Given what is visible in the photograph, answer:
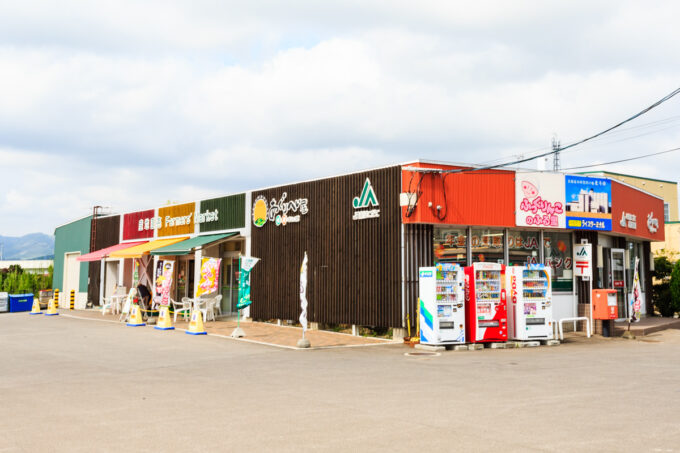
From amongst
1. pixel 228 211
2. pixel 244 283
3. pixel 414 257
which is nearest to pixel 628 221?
pixel 414 257

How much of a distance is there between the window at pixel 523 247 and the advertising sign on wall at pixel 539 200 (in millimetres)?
498

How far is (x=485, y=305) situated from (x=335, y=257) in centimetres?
535

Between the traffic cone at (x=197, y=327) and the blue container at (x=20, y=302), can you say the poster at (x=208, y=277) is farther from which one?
the blue container at (x=20, y=302)

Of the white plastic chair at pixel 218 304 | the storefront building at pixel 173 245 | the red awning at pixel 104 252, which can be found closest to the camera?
the white plastic chair at pixel 218 304

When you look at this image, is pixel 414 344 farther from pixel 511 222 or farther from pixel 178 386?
pixel 178 386

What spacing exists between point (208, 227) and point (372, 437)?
20.9m

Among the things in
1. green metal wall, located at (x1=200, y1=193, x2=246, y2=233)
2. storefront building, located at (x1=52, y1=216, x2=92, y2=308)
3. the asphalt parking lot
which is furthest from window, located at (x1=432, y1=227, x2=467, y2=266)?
storefront building, located at (x1=52, y1=216, x2=92, y2=308)

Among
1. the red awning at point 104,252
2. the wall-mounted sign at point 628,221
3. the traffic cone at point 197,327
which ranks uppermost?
the wall-mounted sign at point 628,221

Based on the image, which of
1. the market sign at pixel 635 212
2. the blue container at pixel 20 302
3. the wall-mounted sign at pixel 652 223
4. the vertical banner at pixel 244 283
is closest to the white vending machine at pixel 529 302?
the market sign at pixel 635 212

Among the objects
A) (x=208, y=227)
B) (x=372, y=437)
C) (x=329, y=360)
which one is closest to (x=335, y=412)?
(x=372, y=437)

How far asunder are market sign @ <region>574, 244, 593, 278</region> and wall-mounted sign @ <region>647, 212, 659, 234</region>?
632cm

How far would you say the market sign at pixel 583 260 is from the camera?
63.3 feet

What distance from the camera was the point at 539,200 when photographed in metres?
18.8

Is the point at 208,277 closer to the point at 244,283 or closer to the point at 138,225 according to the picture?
the point at 244,283
